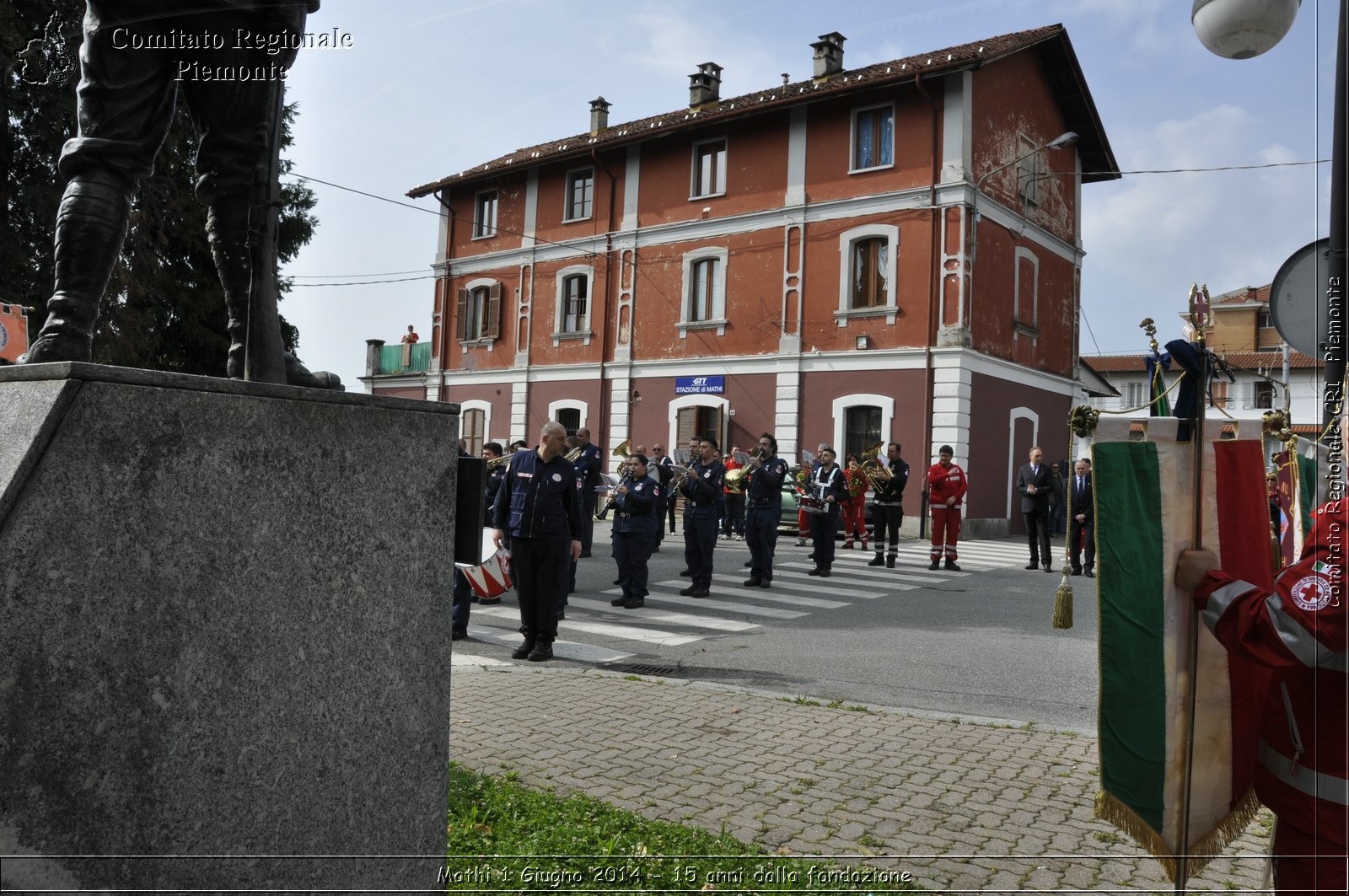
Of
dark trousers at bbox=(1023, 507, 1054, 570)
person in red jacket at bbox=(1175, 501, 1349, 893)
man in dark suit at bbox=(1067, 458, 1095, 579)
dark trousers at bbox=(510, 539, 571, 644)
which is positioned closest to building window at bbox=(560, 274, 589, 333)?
dark trousers at bbox=(1023, 507, 1054, 570)

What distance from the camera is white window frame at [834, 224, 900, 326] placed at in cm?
2397

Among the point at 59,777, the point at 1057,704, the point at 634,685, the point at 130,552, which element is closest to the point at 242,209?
the point at 130,552

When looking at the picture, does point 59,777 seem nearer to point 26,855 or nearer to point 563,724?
point 26,855

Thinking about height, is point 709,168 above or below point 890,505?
above

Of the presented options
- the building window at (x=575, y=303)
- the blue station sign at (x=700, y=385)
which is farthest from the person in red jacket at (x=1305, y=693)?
the building window at (x=575, y=303)

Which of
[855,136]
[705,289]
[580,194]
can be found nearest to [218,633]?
[855,136]

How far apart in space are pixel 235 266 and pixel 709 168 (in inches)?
1011

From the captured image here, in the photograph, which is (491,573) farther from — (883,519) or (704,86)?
(704,86)

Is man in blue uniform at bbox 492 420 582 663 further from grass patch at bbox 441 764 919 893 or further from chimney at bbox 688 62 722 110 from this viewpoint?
chimney at bbox 688 62 722 110

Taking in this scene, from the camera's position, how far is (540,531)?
857 cm

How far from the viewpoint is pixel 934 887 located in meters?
3.51

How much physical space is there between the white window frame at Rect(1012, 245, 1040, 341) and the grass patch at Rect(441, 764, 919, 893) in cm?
2379

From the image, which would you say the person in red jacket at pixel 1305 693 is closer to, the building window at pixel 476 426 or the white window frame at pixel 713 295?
the white window frame at pixel 713 295

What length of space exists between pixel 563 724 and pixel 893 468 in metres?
11.9
